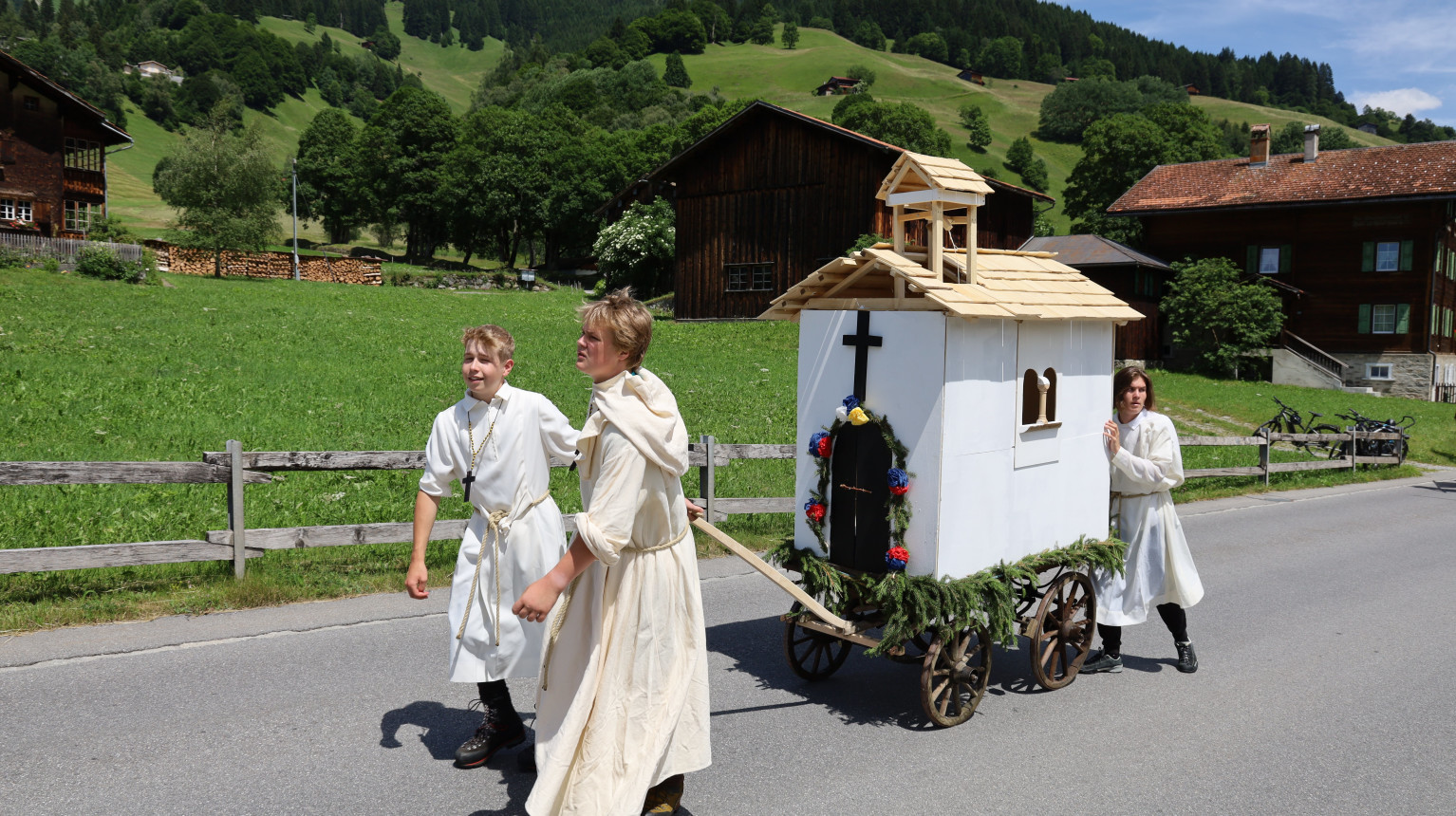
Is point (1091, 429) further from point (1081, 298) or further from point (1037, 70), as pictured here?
point (1037, 70)

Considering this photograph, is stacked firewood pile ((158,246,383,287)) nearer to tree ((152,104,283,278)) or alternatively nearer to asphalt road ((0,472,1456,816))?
tree ((152,104,283,278))

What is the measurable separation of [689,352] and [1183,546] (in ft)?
66.1

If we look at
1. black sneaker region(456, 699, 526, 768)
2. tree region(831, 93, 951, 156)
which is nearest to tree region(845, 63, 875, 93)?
tree region(831, 93, 951, 156)

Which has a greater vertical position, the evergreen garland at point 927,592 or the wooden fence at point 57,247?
the wooden fence at point 57,247

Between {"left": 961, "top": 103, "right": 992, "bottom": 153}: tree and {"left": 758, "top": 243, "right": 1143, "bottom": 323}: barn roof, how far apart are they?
4674 inches

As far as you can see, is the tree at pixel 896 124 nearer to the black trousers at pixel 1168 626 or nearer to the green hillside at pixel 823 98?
the green hillside at pixel 823 98

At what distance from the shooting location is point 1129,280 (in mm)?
39219

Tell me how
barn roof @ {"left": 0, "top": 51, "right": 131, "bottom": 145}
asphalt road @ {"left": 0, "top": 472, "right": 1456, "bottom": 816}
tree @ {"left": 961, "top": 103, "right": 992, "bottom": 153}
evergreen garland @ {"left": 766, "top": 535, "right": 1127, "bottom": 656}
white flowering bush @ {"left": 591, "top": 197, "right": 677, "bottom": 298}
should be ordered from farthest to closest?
tree @ {"left": 961, "top": 103, "right": 992, "bottom": 153}
white flowering bush @ {"left": 591, "top": 197, "right": 677, "bottom": 298}
barn roof @ {"left": 0, "top": 51, "right": 131, "bottom": 145}
evergreen garland @ {"left": 766, "top": 535, "right": 1127, "bottom": 656}
asphalt road @ {"left": 0, "top": 472, "right": 1456, "bottom": 816}

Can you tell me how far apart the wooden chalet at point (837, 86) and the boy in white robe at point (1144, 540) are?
140482mm

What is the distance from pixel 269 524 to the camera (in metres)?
9.30

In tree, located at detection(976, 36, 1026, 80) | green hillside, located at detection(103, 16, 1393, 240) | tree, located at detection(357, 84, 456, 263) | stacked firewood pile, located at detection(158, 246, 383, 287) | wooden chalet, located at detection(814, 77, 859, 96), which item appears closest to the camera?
stacked firewood pile, located at detection(158, 246, 383, 287)

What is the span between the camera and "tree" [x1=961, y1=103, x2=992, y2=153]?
387 ft

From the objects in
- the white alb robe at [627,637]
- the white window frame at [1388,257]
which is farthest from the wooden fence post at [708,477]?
the white window frame at [1388,257]

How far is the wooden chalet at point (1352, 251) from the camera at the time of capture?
37812 mm
